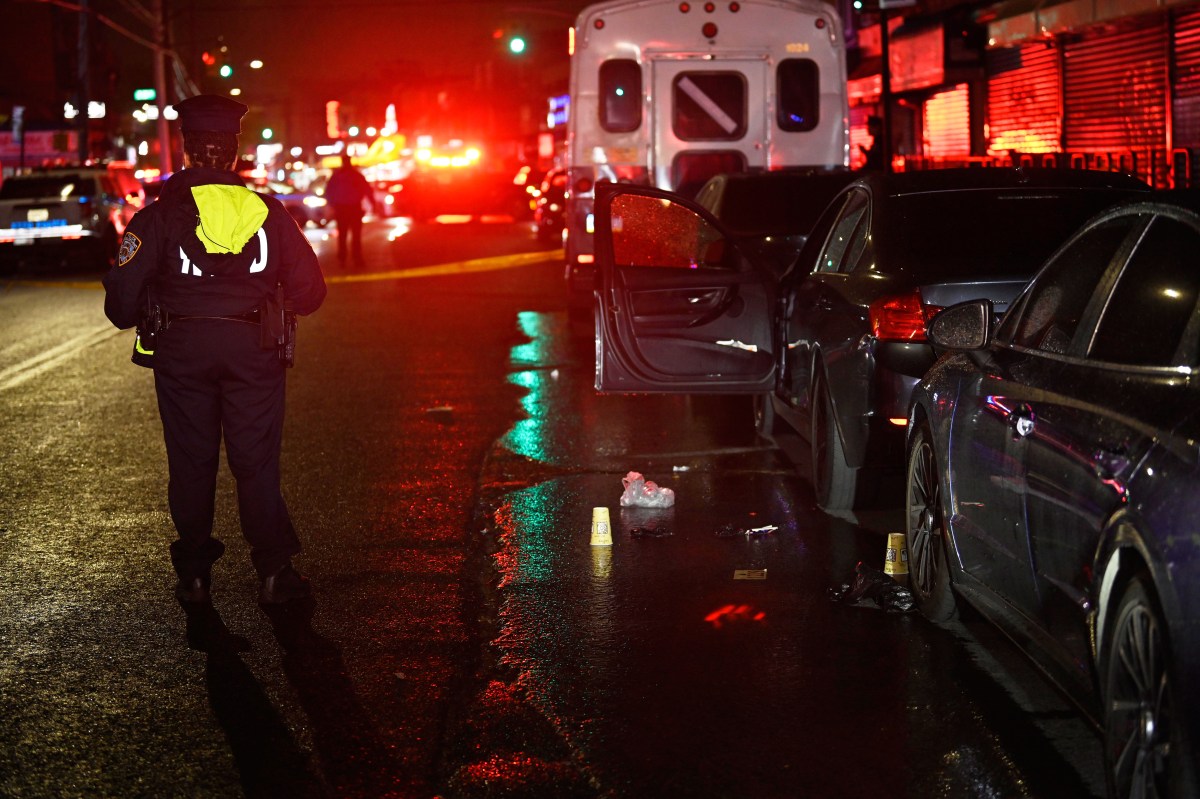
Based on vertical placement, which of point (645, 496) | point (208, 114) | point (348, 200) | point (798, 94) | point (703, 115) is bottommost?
point (645, 496)

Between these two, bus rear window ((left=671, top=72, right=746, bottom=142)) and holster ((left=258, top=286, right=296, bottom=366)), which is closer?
holster ((left=258, top=286, right=296, bottom=366))

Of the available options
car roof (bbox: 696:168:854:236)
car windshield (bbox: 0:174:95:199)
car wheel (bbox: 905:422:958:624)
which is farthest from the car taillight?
car windshield (bbox: 0:174:95:199)

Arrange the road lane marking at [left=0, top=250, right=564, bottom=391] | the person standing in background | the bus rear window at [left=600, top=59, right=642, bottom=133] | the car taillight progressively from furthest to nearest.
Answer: the person standing in background, the bus rear window at [left=600, top=59, right=642, bottom=133], the road lane marking at [left=0, top=250, right=564, bottom=391], the car taillight

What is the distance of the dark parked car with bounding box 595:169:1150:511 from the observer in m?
7.46

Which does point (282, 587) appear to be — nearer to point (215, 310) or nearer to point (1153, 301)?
point (215, 310)

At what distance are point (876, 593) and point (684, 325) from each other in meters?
3.54

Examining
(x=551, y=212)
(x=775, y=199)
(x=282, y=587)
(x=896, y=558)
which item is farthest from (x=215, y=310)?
(x=551, y=212)

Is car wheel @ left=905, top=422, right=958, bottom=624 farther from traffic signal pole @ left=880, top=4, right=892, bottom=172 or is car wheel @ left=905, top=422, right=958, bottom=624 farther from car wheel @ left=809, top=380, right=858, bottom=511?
traffic signal pole @ left=880, top=4, right=892, bottom=172

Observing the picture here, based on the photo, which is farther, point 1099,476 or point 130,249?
point 130,249

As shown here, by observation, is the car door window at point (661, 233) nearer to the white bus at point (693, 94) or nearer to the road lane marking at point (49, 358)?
the white bus at point (693, 94)

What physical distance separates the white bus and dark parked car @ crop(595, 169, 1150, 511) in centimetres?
544

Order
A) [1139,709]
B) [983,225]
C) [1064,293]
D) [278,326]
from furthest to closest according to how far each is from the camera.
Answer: [983,225] < [278,326] < [1064,293] < [1139,709]

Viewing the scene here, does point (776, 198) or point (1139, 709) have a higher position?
point (776, 198)

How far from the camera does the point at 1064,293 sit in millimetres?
4996
